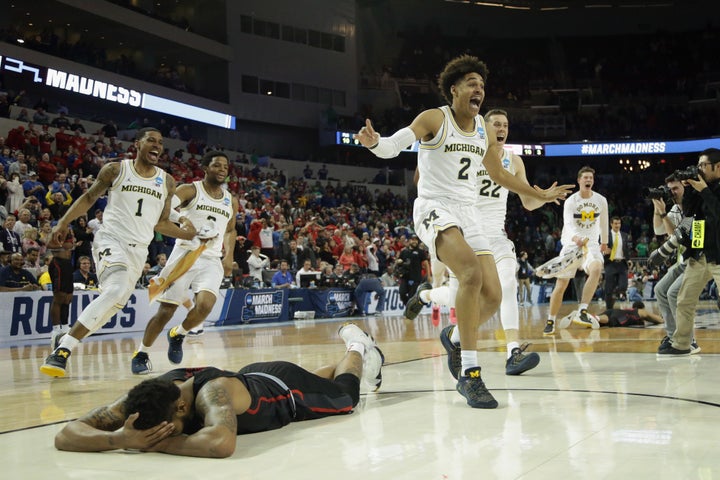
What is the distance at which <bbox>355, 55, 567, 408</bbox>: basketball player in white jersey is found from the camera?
5406 mm

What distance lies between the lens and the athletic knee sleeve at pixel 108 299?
7.21 m

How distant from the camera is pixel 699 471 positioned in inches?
125

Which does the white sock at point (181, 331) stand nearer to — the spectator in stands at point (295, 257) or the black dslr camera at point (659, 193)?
the black dslr camera at point (659, 193)

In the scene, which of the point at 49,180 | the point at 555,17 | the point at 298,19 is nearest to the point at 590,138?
the point at 555,17

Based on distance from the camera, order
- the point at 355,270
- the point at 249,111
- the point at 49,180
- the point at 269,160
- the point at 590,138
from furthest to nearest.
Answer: the point at 590,138, the point at 249,111, the point at 269,160, the point at 355,270, the point at 49,180

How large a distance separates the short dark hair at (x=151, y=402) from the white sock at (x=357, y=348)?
1942 millimetres

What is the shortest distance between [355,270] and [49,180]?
27.0 feet

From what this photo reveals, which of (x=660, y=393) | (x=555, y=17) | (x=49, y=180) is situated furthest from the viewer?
(x=555, y=17)

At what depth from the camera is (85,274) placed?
563 inches

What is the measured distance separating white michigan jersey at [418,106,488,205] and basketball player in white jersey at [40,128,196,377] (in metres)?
3.15

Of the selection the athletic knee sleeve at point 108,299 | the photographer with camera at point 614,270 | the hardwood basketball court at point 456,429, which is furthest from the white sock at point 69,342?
the photographer with camera at point 614,270

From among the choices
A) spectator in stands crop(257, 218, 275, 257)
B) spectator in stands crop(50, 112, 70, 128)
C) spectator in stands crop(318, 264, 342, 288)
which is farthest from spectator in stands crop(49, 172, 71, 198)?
spectator in stands crop(318, 264, 342, 288)

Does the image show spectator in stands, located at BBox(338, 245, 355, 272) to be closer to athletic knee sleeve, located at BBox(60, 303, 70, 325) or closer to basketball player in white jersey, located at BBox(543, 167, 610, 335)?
basketball player in white jersey, located at BBox(543, 167, 610, 335)

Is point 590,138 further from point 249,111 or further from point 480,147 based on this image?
point 480,147
